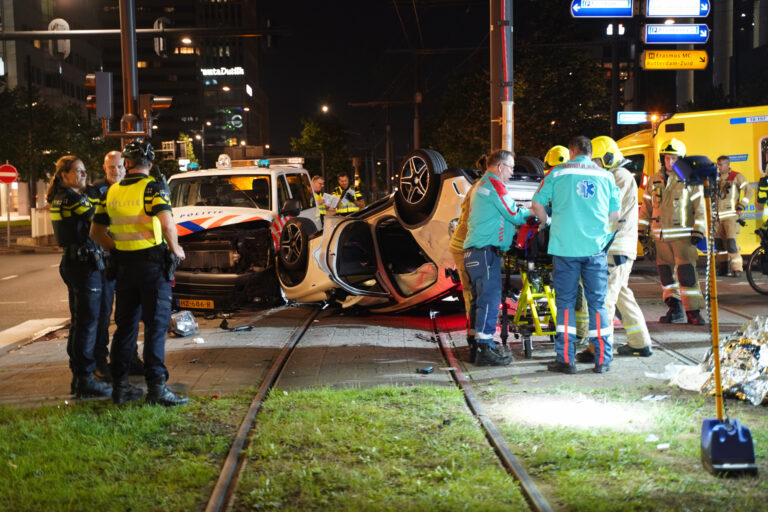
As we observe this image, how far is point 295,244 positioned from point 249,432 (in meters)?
5.66

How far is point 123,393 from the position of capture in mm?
6617

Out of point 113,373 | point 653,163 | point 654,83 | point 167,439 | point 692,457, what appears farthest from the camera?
point 654,83

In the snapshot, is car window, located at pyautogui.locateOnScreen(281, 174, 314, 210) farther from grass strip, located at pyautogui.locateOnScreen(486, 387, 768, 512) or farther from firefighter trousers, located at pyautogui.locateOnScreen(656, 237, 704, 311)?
grass strip, located at pyautogui.locateOnScreen(486, 387, 768, 512)

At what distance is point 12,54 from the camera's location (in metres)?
66.8

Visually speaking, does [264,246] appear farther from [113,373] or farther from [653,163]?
[653,163]

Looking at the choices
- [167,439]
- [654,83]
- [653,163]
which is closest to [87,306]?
[167,439]

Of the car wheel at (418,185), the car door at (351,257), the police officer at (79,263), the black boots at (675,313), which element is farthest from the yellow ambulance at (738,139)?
the police officer at (79,263)

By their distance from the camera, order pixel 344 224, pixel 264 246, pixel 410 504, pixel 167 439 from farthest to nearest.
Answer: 1. pixel 264 246
2. pixel 344 224
3. pixel 167 439
4. pixel 410 504

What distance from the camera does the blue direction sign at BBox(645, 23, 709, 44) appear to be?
1844 centimetres

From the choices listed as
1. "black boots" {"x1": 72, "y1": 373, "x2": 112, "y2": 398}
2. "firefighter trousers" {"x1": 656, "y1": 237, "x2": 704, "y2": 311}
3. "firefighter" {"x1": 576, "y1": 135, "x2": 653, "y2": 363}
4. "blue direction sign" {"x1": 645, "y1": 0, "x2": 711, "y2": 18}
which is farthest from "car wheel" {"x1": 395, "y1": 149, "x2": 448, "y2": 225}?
"blue direction sign" {"x1": 645, "y1": 0, "x2": 711, "y2": 18}

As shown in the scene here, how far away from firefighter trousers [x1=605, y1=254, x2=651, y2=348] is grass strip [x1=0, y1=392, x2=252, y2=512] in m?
3.49

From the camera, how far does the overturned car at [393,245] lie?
962 centimetres

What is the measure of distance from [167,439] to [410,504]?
6.38 feet

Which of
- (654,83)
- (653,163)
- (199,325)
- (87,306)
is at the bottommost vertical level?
(199,325)
